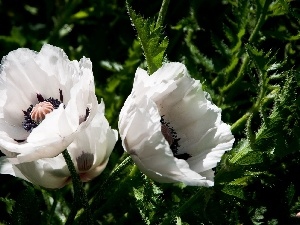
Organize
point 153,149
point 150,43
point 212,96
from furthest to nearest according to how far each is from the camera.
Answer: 1. point 212,96
2. point 150,43
3. point 153,149

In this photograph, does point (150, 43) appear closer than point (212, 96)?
Yes

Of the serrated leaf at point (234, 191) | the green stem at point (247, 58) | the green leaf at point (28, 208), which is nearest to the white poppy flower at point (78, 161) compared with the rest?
the green leaf at point (28, 208)

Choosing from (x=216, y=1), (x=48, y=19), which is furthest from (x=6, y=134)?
(x=48, y=19)

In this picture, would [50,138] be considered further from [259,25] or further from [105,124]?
[259,25]

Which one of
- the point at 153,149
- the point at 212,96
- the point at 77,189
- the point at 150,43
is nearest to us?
the point at 153,149

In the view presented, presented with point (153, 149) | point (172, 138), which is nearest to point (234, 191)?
point (172, 138)

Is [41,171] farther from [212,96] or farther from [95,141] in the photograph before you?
[212,96]

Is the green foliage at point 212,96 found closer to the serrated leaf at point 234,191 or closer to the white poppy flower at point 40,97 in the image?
the serrated leaf at point 234,191
